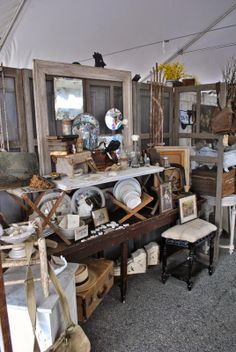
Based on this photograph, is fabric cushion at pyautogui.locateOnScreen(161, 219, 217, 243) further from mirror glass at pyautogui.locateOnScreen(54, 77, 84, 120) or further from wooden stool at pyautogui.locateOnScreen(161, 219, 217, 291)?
mirror glass at pyautogui.locateOnScreen(54, 77, 84, 120)

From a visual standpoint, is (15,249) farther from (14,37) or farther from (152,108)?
(14,37)

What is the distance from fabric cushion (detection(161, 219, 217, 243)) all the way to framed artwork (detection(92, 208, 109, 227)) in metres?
0.53

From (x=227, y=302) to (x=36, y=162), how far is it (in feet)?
5.66

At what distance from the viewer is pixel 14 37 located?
2.95m

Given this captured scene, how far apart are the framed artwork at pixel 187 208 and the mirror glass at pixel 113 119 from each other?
82 cm

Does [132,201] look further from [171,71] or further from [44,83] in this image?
[171,71]

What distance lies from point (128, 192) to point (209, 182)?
90 centimetres

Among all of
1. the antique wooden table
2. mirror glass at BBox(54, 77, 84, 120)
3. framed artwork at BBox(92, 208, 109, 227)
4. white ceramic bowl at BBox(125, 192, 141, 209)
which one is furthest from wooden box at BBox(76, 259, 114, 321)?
mirror glass at BBox(54, 77, 84, 120)

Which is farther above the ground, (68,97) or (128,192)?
(68,97)

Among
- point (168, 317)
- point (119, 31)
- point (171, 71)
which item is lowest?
point (168, 317)

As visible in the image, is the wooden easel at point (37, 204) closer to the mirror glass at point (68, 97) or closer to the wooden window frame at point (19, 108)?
the wooden window frame at point (19, 108)

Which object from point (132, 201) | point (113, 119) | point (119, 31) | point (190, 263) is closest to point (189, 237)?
point (190, 263)

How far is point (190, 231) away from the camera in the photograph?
219 centimetres

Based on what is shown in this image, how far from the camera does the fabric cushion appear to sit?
2.15 metres
